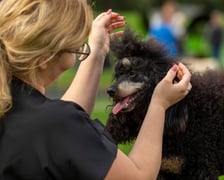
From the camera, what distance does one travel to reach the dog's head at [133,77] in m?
4.32

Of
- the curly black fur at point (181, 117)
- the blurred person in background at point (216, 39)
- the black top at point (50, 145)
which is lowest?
the blurred person in background at point (216, 39)

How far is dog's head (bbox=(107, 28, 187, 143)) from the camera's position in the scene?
432 centimetres

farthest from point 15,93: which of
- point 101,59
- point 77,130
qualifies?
point 101,59

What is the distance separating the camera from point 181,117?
4.36 metres

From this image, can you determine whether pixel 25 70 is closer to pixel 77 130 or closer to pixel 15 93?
pixel 15 93

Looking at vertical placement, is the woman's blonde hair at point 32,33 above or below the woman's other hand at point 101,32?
above

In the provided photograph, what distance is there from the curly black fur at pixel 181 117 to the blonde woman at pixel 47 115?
63.5 inches

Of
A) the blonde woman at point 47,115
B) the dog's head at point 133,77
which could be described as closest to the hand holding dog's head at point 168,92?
the blonde woman at point 47,115

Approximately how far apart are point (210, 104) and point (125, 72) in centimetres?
65

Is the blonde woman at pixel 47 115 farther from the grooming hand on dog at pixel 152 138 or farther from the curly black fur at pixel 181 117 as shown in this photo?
the curly black fur at pixel 181 117

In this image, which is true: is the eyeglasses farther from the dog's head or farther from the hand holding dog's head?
the dog's head

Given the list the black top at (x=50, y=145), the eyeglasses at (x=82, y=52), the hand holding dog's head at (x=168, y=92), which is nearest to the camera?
the black top at (x=50, y=145)

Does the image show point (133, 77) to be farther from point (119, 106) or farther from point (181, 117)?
point (181, 117)

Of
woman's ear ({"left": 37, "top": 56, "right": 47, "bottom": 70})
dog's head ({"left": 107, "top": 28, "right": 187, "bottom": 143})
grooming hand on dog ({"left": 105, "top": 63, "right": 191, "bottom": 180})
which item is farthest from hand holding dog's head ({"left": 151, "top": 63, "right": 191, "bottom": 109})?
dog's head ({"left": 107, "top": 28, "right": 187, "bottom": 143})
